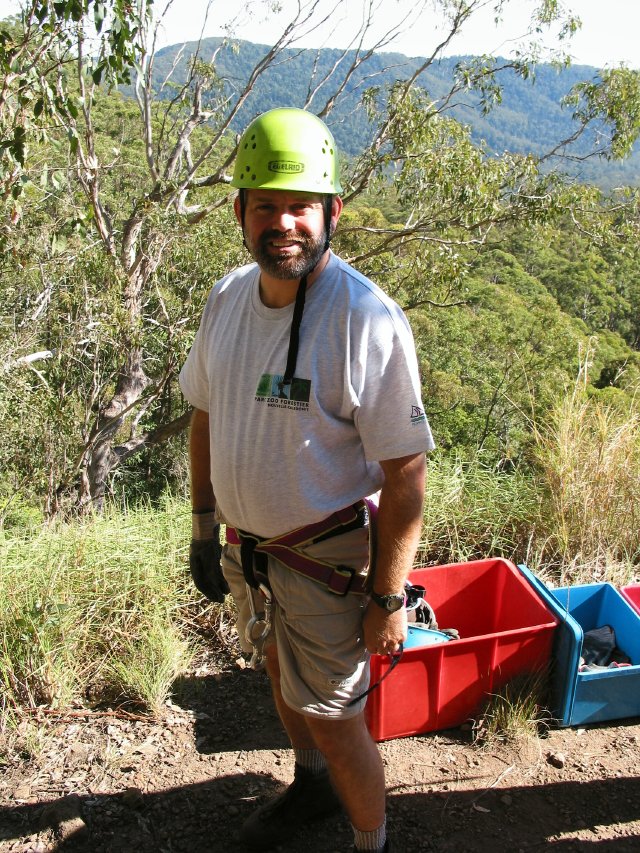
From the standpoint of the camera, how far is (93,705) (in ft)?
8.73

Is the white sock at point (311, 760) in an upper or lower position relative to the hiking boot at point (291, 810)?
upper

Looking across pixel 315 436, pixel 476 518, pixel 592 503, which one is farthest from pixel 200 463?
pixel 592 503

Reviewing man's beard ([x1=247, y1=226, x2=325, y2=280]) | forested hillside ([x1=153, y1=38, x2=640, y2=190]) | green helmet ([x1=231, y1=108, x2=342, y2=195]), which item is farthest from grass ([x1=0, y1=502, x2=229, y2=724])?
forested hillside ([x1=153, y1=38, x2=640, y2=190])

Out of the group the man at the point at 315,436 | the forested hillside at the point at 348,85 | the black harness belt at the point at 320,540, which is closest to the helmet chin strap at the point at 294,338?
the man at the point at 315,436

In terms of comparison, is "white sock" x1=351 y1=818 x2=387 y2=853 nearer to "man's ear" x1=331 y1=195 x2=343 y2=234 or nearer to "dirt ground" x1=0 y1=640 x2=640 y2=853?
"dirt ground" x1=0 y1=640 x2=640 y2=853

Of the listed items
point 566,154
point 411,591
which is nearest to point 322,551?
point 411,591

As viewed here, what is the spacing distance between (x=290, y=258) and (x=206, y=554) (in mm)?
965

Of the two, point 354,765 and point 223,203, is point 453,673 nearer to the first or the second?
point 354,765

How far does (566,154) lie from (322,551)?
11.1 meters

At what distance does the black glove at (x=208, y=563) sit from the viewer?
7.36 ft

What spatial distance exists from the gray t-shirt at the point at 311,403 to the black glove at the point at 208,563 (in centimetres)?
34

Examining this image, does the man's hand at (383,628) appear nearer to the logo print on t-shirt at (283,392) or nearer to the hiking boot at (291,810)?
the logo print on t-shirt at (283,392)

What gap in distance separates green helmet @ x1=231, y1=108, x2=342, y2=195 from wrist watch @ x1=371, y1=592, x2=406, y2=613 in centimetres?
92

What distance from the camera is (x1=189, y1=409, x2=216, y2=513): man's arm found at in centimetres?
215
